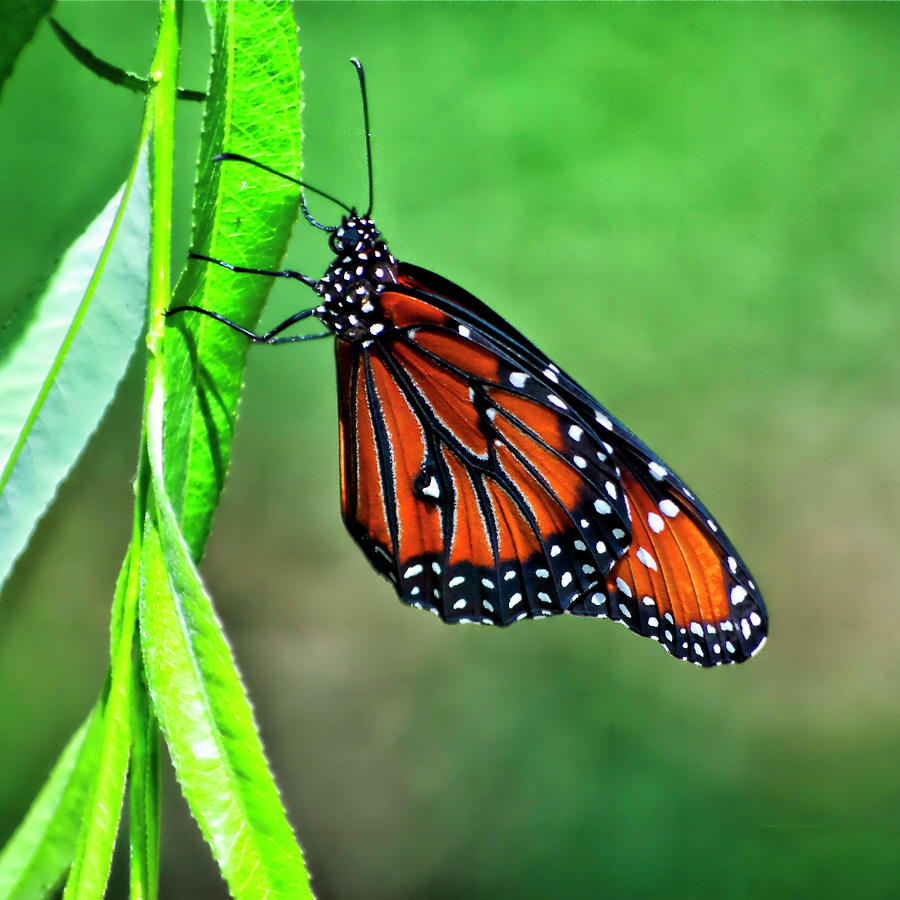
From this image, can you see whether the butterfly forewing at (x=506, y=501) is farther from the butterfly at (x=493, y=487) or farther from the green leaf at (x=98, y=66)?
the green leaf at (x=98, y=66)

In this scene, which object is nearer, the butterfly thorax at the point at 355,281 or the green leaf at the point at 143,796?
the green leaf at the point at 143,796

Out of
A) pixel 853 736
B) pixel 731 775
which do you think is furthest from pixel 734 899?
pixel 853 736

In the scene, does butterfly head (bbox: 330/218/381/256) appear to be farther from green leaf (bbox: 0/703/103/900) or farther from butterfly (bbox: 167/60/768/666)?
green leaf (bbox: 0/703/103/900)

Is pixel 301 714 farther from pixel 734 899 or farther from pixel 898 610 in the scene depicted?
pixel 898 610

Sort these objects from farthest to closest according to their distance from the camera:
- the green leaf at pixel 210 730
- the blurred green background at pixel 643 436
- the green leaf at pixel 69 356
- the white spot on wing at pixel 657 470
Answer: the blurred green background at pixel 643 436 < the white spot on wing at pixel 657 470 < the green leaf at pixel 69 356 < the green leaf at pixel 210 730

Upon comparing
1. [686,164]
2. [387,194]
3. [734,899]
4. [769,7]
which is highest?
[769,7]

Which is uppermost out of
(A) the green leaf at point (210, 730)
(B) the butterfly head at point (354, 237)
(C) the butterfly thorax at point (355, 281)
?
(B) the butterfly head at point (354, 237)

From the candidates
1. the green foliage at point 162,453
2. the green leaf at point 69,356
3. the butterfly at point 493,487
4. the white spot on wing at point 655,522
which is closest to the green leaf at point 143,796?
the green foliage at point 162,453
